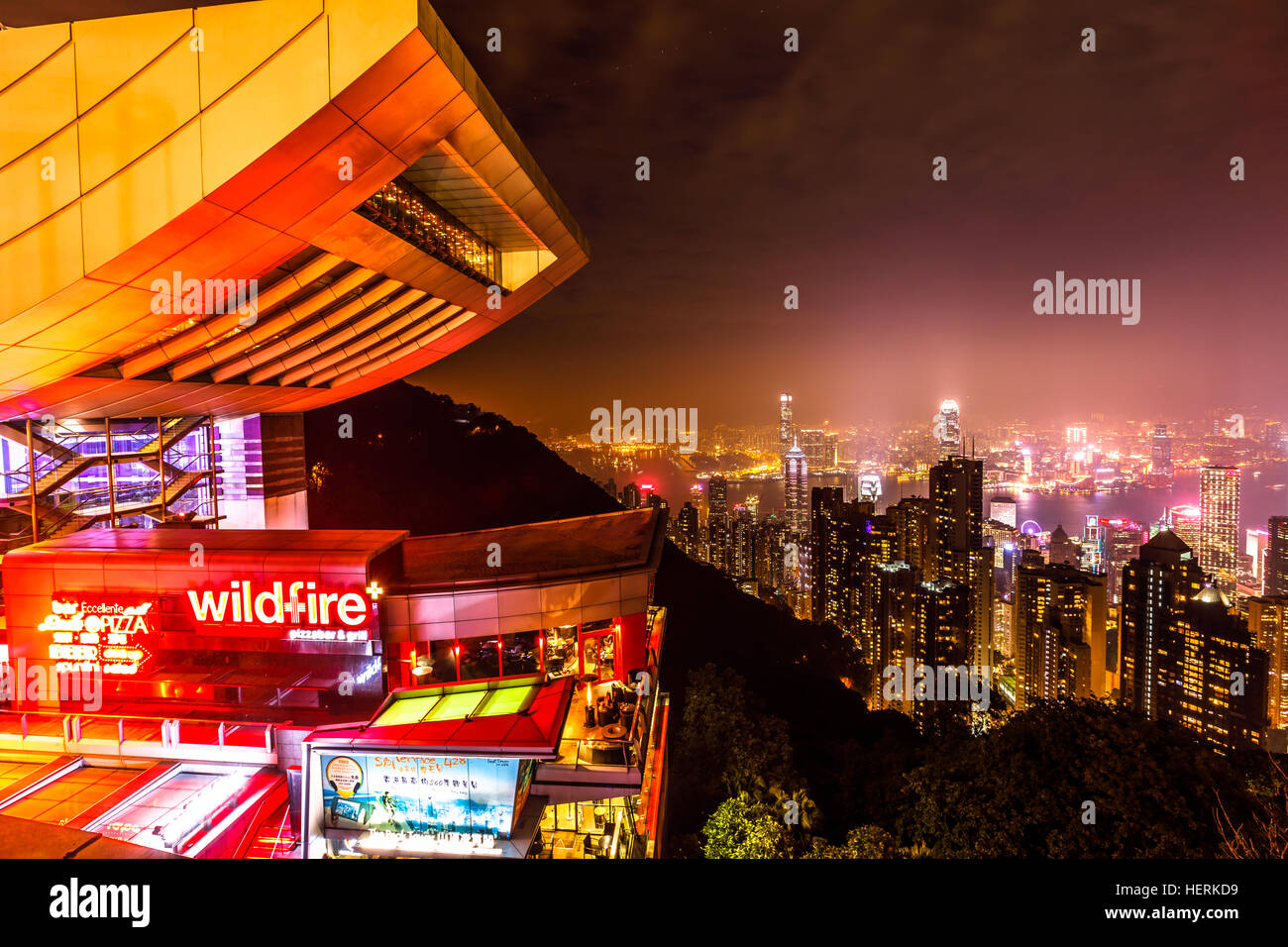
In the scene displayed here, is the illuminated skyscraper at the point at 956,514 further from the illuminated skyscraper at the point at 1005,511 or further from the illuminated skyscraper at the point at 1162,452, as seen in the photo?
the illuminated skyscraper at the point at 1005,511

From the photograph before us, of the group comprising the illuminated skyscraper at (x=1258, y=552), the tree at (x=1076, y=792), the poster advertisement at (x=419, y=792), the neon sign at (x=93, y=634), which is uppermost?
the neon sign at (x=93, y=634)

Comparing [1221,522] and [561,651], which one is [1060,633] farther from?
[561,651]

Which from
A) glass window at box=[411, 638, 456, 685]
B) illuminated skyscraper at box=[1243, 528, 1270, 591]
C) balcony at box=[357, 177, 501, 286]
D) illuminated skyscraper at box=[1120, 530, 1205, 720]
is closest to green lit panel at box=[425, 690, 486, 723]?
glass window at box=[411, 638, 456, 685]

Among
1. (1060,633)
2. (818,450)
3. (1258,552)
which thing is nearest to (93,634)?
(1060,633)

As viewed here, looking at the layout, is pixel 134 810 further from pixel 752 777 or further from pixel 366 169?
pixel 752 777

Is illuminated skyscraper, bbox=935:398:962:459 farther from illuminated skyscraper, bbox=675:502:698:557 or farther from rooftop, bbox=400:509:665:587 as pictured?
rooftop, bbox=400:509:665:587

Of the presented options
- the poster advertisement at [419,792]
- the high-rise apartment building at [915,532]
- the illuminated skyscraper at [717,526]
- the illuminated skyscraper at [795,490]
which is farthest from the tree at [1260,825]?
the illuminated skyscraper at [795,490]
